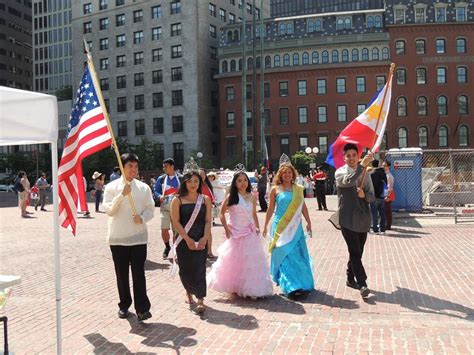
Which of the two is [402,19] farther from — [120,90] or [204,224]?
[204,224]

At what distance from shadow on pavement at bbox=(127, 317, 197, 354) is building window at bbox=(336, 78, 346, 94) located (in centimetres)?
5605

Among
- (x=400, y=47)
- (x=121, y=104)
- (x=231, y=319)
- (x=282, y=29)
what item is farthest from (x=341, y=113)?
(x=231, y=319)

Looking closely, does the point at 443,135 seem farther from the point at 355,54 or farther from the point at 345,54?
the point at 345,54

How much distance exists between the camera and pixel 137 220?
5.77 metres

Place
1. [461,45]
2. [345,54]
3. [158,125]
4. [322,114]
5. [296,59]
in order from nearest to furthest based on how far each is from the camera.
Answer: [461,45], [345,54], [322,114], [296,59], [158,125]

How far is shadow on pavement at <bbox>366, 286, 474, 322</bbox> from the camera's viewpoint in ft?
19.8

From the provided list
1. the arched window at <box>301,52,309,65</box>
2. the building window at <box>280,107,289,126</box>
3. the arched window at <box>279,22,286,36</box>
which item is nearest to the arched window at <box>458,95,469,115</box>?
the arched window at <box>301,52,309,65</box>

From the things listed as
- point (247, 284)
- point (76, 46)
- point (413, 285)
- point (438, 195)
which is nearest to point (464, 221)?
point (438, 195)

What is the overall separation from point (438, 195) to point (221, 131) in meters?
44.8

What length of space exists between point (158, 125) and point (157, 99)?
332 cm

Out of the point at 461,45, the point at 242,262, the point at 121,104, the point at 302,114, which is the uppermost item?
the point at 461,45

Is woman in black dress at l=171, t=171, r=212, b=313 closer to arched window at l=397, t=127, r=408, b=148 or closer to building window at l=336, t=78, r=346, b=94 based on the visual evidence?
building window at l=336, t=78, r=346, b=94

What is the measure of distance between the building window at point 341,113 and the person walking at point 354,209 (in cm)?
5355

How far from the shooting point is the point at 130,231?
5859 millimetres
